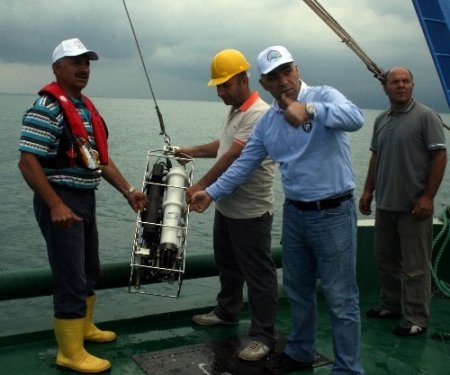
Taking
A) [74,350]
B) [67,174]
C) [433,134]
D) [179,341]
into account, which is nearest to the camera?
[67,174]

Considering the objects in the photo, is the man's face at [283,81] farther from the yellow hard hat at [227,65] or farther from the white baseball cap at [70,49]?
the white baseball cap at [70,49]

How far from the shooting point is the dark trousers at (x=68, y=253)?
132 inches

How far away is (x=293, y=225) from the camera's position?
3.36m

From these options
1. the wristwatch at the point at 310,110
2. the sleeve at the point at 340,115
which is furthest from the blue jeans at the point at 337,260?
the wristwatch at the point at 310,110

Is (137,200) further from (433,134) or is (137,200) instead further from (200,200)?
(433,134)

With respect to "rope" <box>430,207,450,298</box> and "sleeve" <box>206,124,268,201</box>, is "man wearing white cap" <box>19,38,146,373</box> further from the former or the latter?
"rope" <box>430,207,450,298</box>

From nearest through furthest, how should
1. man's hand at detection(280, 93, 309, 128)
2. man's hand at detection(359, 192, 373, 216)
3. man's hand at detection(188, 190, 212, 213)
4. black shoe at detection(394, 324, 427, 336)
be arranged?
1. man's hand at detection(280, 93, 309, 128)
2. man's hand at detection(188, 190, 212, 213)
3. black shoe at detection(394, 324, 427, 336)
4. man's hand at detection(359, 192, 373, 216)

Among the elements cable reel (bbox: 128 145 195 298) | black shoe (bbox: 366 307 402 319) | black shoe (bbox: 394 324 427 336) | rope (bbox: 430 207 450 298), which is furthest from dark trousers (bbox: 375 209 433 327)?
cable reel (bbox: 128 145 195 298)

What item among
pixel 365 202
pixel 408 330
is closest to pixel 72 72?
pixel 365 202

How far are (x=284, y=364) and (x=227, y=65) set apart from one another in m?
1.97

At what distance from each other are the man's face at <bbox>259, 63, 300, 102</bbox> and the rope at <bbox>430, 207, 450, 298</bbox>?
2769 mm

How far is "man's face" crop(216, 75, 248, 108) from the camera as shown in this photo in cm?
371

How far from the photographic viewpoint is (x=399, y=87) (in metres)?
4.31

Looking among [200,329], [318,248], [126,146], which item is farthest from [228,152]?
[126,146]
